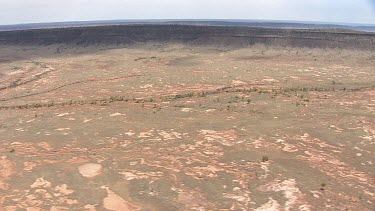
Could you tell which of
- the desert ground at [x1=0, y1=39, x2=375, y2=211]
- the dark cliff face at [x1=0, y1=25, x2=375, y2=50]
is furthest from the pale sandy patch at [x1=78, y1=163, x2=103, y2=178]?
the dark cliff face at [x1=0, y1=25, x2=375, y2=50]

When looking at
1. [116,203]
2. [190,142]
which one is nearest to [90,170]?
[116,203]

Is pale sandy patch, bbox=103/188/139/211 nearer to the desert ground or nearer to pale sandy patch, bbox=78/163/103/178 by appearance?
the desert ground

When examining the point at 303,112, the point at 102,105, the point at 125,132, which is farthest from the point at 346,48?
the point at 125,132

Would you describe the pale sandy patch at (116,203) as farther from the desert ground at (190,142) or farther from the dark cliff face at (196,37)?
the dark cliff face at (196,37)

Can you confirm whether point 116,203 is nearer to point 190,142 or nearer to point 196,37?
point 190,142

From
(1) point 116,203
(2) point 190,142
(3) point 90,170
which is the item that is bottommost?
(1) point 116,203

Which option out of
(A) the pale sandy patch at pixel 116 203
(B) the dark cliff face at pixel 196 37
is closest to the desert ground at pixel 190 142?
(A) the pale sandy patch at pixel 116 203

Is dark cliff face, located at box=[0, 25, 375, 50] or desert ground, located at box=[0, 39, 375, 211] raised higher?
dark cliff face, located at box=[0, 25, 375, 50]
